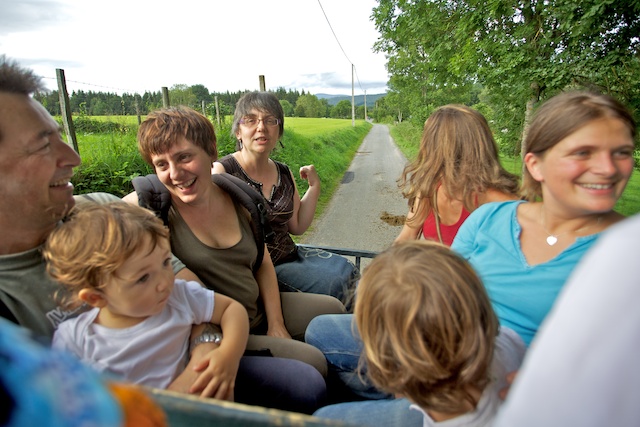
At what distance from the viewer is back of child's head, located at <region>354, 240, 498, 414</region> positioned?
92 cm

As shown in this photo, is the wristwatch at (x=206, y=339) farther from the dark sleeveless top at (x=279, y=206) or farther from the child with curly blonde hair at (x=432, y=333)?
the dark sleeveless top at (x=279, y=206)

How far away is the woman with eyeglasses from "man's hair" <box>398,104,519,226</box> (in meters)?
0.78

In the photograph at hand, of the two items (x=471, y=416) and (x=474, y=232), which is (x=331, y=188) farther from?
(x=471, y=416)

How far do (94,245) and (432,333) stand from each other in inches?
40.9

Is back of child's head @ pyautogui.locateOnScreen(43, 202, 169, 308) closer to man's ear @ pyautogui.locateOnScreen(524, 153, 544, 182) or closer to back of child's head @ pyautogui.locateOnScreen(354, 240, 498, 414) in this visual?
back of child's head @ pyautogui.locateOnScreen(354, 240, 498, 414)

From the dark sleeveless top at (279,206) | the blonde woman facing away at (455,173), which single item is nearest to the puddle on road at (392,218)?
the dark sleeveless top at (279,206)

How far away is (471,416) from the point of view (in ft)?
3.26

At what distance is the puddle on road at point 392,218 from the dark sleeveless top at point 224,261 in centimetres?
498

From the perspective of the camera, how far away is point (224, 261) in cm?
197

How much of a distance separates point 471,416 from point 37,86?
1805 mm

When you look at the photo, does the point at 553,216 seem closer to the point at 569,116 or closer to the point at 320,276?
the point at 569,116

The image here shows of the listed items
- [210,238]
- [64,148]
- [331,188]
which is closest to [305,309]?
[210,238]

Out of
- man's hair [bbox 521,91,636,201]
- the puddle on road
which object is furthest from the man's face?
the puddle on road

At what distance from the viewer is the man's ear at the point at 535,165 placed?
4.97ft
